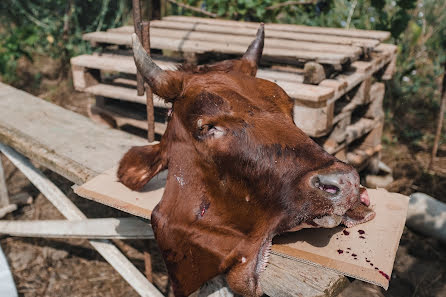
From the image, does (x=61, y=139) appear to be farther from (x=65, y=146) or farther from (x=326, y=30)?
(x=326, y=30)

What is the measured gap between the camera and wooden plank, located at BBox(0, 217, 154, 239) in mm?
2938

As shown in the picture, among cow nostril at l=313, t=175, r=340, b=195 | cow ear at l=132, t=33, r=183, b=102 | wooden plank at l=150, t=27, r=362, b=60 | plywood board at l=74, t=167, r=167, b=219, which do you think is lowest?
plywood board at l=74, t=167, r=167, b=219

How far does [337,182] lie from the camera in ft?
5.73

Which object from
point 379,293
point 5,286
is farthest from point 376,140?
point 5,286

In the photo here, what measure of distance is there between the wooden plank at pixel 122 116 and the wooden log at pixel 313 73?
1772 millimetres

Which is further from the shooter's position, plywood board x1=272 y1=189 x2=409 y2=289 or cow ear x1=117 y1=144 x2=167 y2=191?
cow ear x1=117 y1=144 x2=167 y2=191

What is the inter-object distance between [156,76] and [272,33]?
2.63m

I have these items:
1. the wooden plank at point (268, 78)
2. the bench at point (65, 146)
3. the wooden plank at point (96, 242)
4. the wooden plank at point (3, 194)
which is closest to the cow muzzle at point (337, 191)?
the bench at point (65, 146)

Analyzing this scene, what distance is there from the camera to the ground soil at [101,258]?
4.05 metres

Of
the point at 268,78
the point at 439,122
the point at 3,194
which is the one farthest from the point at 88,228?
the point at 439,122

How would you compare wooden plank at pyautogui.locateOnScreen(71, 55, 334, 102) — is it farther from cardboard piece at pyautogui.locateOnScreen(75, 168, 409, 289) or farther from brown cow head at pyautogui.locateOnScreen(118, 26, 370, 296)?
cardboard piece at pyautogui.locateOnScreen(75, 168, 409, 289)

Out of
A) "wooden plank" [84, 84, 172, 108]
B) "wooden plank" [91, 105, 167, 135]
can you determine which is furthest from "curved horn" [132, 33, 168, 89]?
"wooden plank" [91, 105, 167, 135]

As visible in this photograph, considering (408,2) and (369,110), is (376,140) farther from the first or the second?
(408,2)

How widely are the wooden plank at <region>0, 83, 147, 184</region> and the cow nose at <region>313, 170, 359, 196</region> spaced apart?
1761 mm
